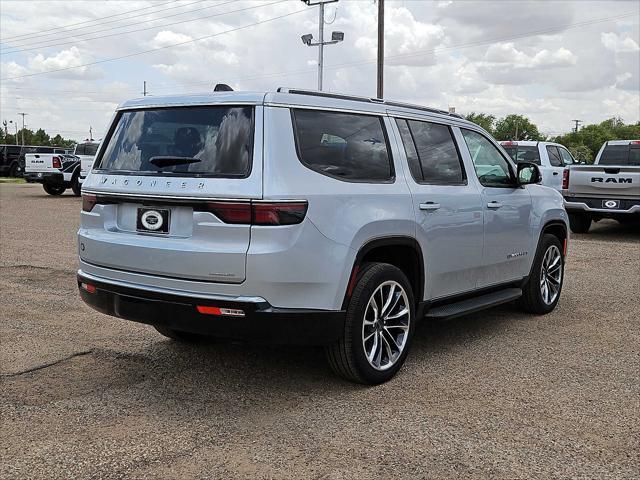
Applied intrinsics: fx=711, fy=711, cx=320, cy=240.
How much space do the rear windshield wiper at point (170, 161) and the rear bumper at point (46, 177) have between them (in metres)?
21.4

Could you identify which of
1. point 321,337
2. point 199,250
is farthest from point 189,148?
point 321,337

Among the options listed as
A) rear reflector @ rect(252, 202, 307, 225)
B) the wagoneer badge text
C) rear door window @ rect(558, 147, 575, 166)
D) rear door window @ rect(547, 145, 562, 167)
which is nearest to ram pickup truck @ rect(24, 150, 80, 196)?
rear door window @ rect(547, 145, 562, 167)

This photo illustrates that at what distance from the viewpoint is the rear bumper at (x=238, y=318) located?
13.3 feet

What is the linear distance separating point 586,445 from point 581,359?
172cm

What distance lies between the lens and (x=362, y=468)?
3.46 metres

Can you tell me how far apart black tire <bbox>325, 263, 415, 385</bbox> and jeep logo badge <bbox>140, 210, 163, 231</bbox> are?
1.27 metres

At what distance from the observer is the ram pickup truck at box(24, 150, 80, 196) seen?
24.2 m

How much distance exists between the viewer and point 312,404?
4371mm

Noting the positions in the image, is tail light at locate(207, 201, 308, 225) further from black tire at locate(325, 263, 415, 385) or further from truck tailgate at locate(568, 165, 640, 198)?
truck tailgate at locate(568, 165, 640, 198)

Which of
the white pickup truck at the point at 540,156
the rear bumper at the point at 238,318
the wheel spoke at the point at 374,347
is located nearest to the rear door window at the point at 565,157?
the white pickup truck at the point at 540,156

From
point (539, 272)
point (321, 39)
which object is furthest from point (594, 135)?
point (539, 272)

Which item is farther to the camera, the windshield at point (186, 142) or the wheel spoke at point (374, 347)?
the wheel spoke at point (374, 347)

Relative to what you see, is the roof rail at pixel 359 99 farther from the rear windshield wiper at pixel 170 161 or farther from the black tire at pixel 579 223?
the black tire at pixel 579 223

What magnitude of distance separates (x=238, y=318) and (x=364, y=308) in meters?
0.86
